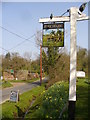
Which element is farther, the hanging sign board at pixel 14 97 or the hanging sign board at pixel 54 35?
the hanging sign board at pixel 14 97

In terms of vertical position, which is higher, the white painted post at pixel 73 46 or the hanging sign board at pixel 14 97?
the white painted post at pixel 73 46

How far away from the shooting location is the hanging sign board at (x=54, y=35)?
683 centimetres

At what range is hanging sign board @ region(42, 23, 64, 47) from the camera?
269 inches

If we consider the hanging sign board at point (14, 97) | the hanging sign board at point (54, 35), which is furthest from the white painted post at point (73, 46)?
the hanging sign board at point (14, 97)

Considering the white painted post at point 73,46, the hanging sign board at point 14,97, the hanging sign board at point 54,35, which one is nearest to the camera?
the white painted post at point 73,46

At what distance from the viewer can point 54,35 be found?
6840 mm

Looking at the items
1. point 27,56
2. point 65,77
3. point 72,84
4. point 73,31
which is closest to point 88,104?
point 72,84

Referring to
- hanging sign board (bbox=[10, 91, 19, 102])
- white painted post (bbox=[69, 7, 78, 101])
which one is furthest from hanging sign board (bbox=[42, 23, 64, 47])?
hanging sign board (bbox=[10, 91, 19, 102])

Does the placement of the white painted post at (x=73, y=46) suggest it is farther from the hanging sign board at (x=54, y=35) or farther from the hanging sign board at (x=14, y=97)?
the hanging sign board at (x=14, y=97)

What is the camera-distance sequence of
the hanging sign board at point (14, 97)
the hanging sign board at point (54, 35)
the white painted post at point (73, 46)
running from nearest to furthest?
1. the white painted post at point (73, 46)
2. the hanging sign board at point (54, 35)
3. the hanging sign board at point (14, 97)

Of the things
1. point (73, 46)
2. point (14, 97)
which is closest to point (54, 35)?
point (73, 46)

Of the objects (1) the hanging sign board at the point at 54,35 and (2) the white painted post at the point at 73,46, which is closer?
(2) the white painted post at the point at 73,46

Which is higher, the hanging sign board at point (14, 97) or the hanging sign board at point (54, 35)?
the hanging sign board at point (54, 35)

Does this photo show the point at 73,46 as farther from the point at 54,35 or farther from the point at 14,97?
the point at 14,97
